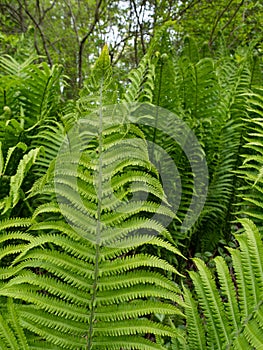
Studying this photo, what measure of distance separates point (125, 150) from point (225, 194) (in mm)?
879

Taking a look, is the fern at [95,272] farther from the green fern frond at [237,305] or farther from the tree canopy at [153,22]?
the tree canopy at [153,22]

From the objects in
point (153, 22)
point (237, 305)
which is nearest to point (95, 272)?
point (237, 305)

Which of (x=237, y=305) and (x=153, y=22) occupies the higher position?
(x=153, y=22)

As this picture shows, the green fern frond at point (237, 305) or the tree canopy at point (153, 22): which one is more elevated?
the tree canopy at point (153, 22)

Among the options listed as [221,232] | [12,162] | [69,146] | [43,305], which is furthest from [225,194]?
[43,305]

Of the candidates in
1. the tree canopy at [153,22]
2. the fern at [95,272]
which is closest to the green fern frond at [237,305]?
the fern at [95,272]

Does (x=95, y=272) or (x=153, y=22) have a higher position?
(x=153, y=22)

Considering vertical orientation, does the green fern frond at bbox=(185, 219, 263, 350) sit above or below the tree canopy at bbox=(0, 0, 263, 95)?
below

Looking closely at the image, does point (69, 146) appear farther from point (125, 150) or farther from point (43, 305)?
point (43, 305)

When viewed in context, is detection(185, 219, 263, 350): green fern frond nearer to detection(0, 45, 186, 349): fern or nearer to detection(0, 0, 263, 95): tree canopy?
detection(0, 45, 186, 349): fern

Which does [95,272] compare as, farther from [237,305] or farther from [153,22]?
[153,22]

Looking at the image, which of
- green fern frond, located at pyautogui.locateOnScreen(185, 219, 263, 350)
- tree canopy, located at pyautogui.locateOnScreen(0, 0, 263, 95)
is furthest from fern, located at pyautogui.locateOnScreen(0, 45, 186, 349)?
tree canopy, located at pyautogui.locateOnScreen(0, 0, 263, 95)

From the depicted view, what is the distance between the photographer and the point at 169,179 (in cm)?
154

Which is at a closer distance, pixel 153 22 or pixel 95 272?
pixel 95 272
